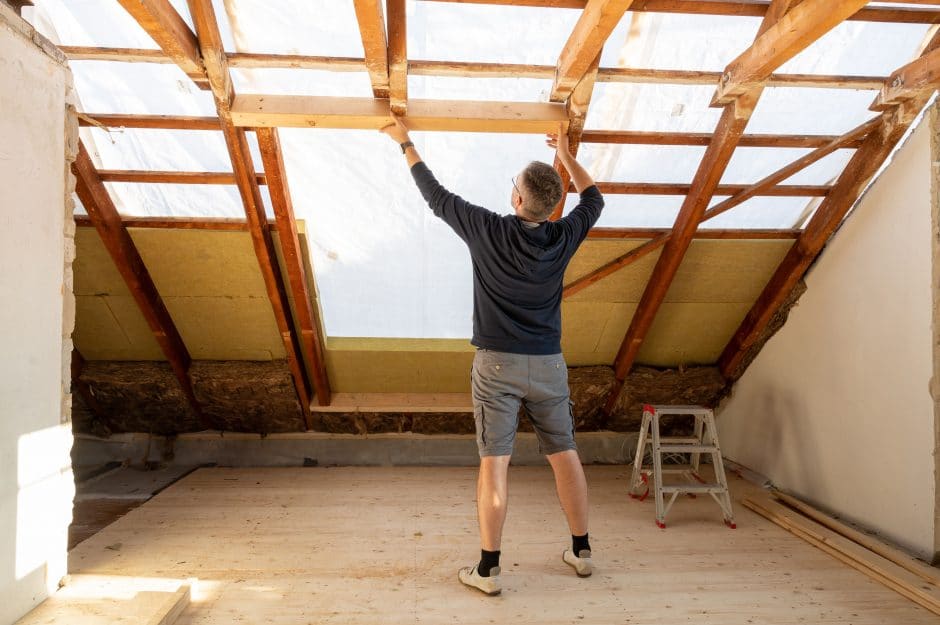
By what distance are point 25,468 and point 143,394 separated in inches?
100

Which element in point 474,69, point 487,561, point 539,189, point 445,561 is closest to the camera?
point 539,189

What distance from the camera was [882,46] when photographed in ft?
9.70

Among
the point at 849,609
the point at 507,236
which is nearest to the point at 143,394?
the point at 507,236

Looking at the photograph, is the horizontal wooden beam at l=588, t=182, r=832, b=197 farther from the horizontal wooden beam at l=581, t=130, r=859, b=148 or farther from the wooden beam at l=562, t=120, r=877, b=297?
the horizontal wooden beam at l=581, t=130, r=859, b=148

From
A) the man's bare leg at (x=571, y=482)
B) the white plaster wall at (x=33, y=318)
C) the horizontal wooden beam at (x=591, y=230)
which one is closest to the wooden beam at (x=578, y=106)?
the horizontal wooden beam at (x=591, y=230)

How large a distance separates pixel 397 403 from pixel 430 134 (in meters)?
2.15

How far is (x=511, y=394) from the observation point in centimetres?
254

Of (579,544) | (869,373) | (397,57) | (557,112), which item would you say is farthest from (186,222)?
(869,373)

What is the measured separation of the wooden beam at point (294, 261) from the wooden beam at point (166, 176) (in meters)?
0.15

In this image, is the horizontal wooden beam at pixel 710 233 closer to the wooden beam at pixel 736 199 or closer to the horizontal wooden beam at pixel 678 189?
the wooden beam at pixel 736 199

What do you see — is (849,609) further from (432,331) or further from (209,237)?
(209,237)

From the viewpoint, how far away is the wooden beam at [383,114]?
2.92 m

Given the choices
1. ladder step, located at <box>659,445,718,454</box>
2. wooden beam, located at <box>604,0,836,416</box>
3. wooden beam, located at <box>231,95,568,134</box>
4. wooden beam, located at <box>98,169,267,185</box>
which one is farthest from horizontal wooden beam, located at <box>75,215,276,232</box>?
ladder step, located at <box>659,445,718,454</box>

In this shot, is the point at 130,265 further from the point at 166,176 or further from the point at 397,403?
the point at 397,403
